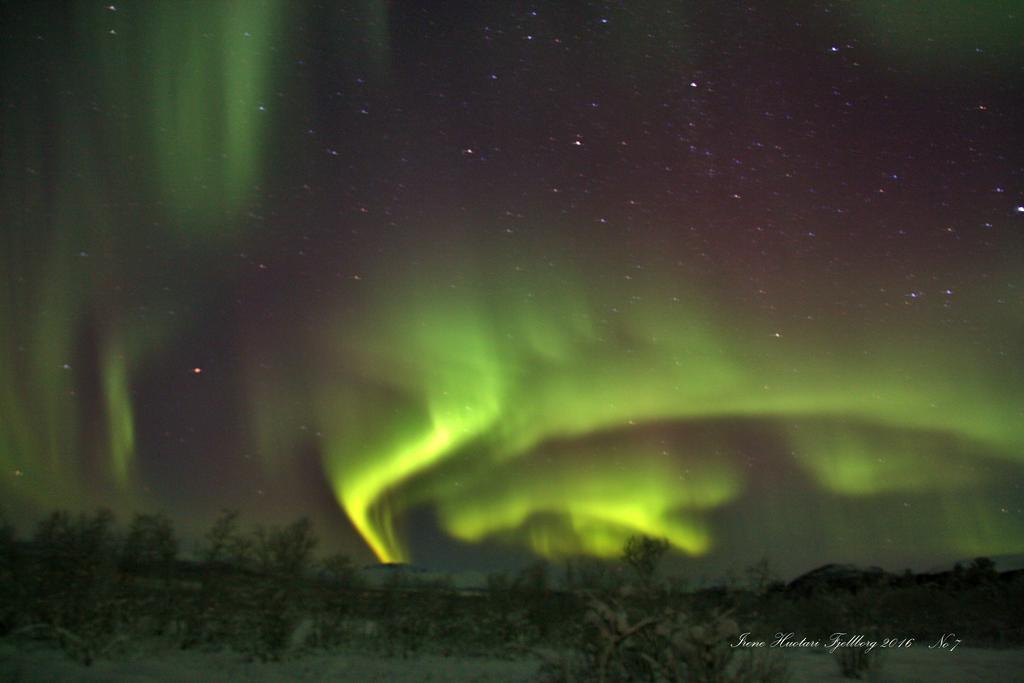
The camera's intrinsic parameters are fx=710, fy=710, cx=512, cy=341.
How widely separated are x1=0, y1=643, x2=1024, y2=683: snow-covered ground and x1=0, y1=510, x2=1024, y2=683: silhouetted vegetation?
0.59 m

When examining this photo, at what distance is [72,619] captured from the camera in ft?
49.4

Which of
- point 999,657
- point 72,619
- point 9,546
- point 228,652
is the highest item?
point 9,546

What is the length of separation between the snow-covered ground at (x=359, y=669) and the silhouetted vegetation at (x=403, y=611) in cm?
59

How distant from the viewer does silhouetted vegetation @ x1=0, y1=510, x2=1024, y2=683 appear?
10.4 m

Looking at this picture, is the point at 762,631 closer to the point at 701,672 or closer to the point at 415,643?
the point at 415,643

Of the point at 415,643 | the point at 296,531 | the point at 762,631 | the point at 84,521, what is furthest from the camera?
the point at 762,631

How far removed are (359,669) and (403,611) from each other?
22.9 feet

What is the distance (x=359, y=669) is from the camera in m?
14.3

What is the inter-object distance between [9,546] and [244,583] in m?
5.67

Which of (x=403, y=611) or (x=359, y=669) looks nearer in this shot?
(x=359, y=669)

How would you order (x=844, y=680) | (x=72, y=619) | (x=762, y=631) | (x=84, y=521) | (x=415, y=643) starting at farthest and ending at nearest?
(x=762, y=631)
(x=84, y=521)
(x=415, y=643)
(x=72, y=619)
(x=844, y=680)

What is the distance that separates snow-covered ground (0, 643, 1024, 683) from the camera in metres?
11.0

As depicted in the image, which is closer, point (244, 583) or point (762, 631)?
point (244, 583)

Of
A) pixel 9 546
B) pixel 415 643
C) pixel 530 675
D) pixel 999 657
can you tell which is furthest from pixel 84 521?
pixel 999 657
